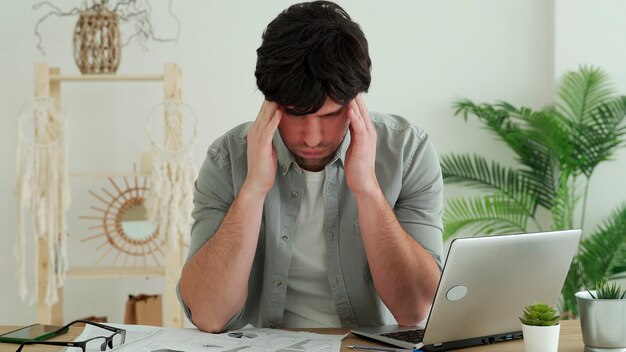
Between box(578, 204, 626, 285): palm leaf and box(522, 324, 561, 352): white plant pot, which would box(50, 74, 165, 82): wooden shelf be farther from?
box(522, 324, 561, 352): white plant pot

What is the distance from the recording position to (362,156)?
181 cm

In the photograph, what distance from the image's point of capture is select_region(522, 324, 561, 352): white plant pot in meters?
1.43

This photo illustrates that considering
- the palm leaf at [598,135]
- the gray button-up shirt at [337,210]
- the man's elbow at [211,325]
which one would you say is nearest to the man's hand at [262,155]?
the gray button-up shirt at [337,210]

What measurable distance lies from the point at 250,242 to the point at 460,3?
8.71 feet

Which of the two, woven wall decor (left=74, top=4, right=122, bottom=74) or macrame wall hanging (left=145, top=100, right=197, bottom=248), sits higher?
woven wall decor (left=74, top=4, right=122, bottom=74)

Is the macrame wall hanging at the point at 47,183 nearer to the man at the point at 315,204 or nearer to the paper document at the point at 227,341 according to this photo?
the man at the point at 315,204

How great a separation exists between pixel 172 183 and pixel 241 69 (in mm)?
781

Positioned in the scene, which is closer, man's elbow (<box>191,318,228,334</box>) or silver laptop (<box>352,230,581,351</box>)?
silver laptop (<box>352,230,581,351</box>)

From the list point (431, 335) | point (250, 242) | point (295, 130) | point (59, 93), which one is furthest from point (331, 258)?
point (59, 93)

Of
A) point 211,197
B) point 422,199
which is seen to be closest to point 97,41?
point 211,197

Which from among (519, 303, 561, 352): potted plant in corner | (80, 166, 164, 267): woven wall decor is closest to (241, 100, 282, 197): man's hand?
(519, 303, 561, 352): potted plant in corner

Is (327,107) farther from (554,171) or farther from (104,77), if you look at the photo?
(554,171)

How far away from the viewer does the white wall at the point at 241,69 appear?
416cm

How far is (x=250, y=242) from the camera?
1.83m
